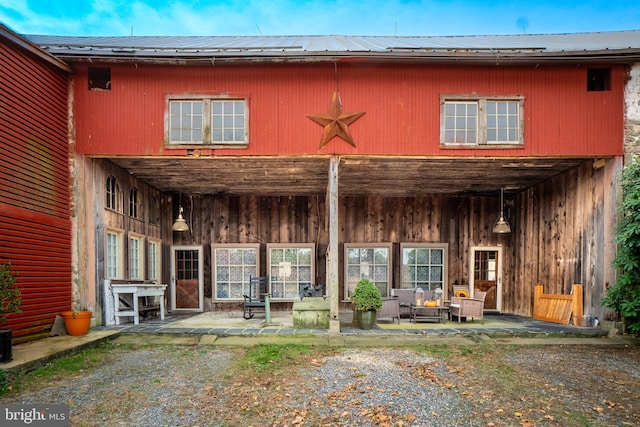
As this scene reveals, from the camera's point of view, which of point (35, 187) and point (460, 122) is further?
point (460, 122)

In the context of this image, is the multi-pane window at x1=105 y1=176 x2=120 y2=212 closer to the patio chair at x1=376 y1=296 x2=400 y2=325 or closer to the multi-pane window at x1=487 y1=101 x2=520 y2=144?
the patio chair at x1=376 y1=296 x2=400 y2=325

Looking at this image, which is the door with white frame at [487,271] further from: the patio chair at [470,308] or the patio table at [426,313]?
the patio table at [426,313]

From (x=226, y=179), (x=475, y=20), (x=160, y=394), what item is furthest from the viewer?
(x=475, y=20)

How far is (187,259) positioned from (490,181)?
823 centimetres

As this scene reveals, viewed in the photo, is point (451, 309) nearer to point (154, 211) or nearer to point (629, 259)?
point (629, 259)

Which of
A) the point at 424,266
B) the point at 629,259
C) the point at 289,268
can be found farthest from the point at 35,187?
the point at 629,259

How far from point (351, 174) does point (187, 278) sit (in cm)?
558

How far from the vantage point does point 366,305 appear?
7.31 m

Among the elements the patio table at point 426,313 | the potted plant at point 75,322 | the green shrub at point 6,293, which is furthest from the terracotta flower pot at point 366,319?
the green shrub at point 6,293

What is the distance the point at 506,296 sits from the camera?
10.6 meters

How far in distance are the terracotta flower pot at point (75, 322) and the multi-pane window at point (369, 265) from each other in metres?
6.31

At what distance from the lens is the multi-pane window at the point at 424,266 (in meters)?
10.9

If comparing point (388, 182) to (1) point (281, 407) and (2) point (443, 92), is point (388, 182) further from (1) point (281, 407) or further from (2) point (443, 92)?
(1) point (281, 407)

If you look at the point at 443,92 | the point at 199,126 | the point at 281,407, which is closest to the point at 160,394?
the point at 281,407
